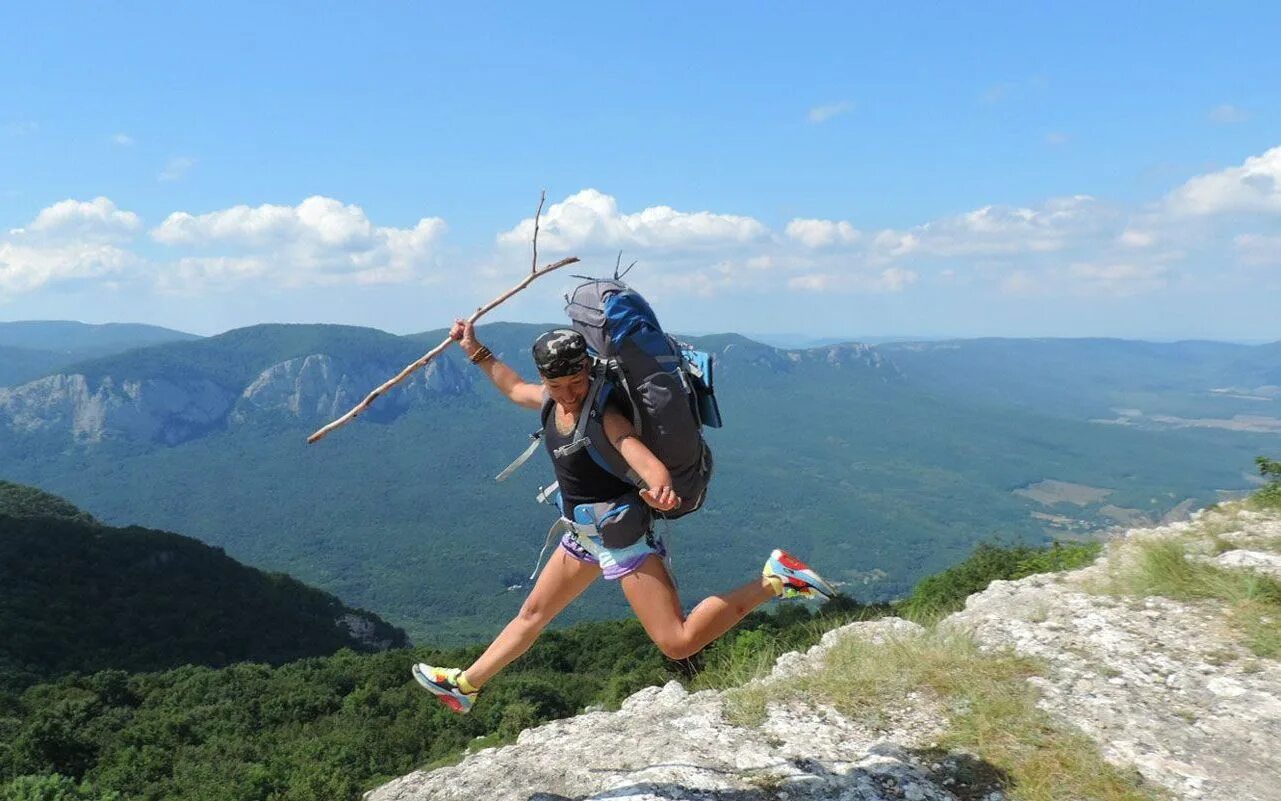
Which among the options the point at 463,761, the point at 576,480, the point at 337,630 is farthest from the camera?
the point at 337,630

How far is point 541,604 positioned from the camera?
426 cm

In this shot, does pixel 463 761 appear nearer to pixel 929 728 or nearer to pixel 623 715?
pixel 623 715

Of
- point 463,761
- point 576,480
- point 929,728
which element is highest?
point 576,480

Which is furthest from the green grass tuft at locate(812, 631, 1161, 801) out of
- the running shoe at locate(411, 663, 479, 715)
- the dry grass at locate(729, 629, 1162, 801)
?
the running shoe at locate(411, 663, 479, 715)

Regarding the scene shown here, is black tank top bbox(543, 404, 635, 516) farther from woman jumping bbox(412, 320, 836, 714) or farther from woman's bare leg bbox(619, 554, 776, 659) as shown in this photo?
woman's bare leg bbox(619, 554, 776, 659)

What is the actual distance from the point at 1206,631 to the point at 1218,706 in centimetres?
110

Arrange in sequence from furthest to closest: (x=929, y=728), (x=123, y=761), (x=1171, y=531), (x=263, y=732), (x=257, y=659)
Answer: (x=257, y=659)
(x=263, y=732)
(x=123, y=761)
(x=1171, y=531)
(x=929, y=728)

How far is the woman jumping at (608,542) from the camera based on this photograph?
3781 mm

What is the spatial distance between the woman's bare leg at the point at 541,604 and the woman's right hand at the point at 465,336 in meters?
1.28

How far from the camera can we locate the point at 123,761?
24156 mm

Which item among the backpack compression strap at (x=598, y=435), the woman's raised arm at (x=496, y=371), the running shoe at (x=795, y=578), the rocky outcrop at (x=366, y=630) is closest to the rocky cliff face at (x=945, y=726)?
the running shoe at (x=795, y=578)

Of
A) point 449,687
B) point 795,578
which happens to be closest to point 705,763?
point 795,578

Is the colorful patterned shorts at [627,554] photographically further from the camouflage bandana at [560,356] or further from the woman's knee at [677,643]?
the camouflage bandana at [560,356]

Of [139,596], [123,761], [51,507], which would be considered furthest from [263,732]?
[51,507]
